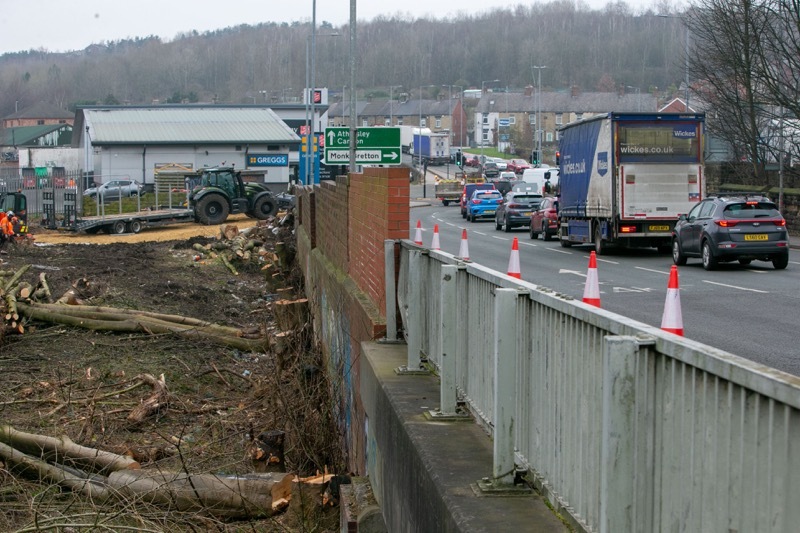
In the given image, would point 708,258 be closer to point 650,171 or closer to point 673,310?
point 650,171

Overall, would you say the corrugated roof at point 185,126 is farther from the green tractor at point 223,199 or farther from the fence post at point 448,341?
the fence post at point 448,341

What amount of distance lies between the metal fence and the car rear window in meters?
18.5

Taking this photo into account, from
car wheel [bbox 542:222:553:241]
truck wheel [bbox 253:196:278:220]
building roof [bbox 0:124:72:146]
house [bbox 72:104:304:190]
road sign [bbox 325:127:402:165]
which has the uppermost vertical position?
building roof [bbox 0:124:72:146]

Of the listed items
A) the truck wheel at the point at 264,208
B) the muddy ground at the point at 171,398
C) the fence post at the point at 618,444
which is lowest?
the muddy ground at the point at 171,398

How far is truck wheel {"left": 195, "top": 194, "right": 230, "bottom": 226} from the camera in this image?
44812 millimetres

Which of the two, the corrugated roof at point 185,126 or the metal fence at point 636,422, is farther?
the corrugated roof at point 185,126

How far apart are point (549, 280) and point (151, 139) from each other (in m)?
56.9

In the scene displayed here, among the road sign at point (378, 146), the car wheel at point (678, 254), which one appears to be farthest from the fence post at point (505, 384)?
the car wheel at point (678, 254)

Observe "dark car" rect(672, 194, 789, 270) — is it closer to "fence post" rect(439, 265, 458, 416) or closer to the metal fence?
"fence post" rect(439, 265, 458, 416)

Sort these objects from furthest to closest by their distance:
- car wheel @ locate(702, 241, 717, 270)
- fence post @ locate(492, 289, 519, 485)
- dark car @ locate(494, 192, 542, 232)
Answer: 1. dark car @ locate(494, 192, 542, 232)
2. car wheel @ locate(702, 241, 717, 270)
3. fence post @ locate(492, 289, 519, 485)

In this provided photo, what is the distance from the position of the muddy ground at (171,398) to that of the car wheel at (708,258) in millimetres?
9091

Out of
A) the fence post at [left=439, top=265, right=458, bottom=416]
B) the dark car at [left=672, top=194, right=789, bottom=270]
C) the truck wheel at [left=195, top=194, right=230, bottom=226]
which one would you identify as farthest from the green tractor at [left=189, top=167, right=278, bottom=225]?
the fence post at [left=439, top=265, right=458, bottom=416]

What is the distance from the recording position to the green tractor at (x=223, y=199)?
4494cm

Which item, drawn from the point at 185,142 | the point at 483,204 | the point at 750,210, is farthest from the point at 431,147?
the point at 750,210
